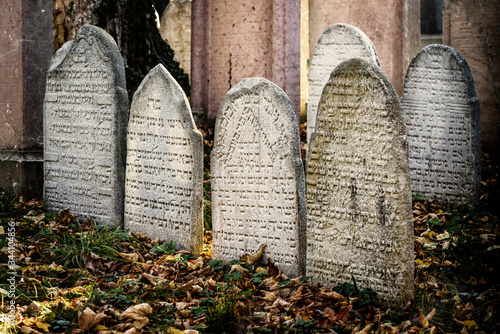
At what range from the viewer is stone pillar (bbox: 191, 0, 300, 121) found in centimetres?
950

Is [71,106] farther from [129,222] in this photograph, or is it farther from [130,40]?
[130,40]

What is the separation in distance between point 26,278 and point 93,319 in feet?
3.25

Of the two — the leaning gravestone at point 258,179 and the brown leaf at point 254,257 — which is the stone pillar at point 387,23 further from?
the brown leaf at point 254,257

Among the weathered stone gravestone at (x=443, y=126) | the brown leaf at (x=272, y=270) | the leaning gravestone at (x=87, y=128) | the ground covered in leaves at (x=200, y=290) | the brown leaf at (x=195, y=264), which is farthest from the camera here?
the weathered stone gravestone at (x=443, y=126)

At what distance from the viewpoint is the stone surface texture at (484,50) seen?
33.4 ft

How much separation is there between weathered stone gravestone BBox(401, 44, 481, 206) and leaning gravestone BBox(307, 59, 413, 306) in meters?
3.01

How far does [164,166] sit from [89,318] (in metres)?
1.94

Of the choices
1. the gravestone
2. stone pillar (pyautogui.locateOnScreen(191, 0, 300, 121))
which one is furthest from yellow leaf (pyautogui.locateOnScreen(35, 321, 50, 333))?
the gravestone

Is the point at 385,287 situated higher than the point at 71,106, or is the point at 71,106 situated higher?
the point at 71,106

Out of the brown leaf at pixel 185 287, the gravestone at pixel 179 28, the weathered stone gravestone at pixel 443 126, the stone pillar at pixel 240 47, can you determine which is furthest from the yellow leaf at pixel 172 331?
the gravestone at pixel 179 28

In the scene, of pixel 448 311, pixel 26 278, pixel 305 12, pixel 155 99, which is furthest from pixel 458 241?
pixel 305 12

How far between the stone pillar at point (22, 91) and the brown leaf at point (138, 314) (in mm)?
3268

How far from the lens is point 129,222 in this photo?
567 centimetres

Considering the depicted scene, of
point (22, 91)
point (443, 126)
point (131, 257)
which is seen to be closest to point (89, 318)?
point (131, 257)
